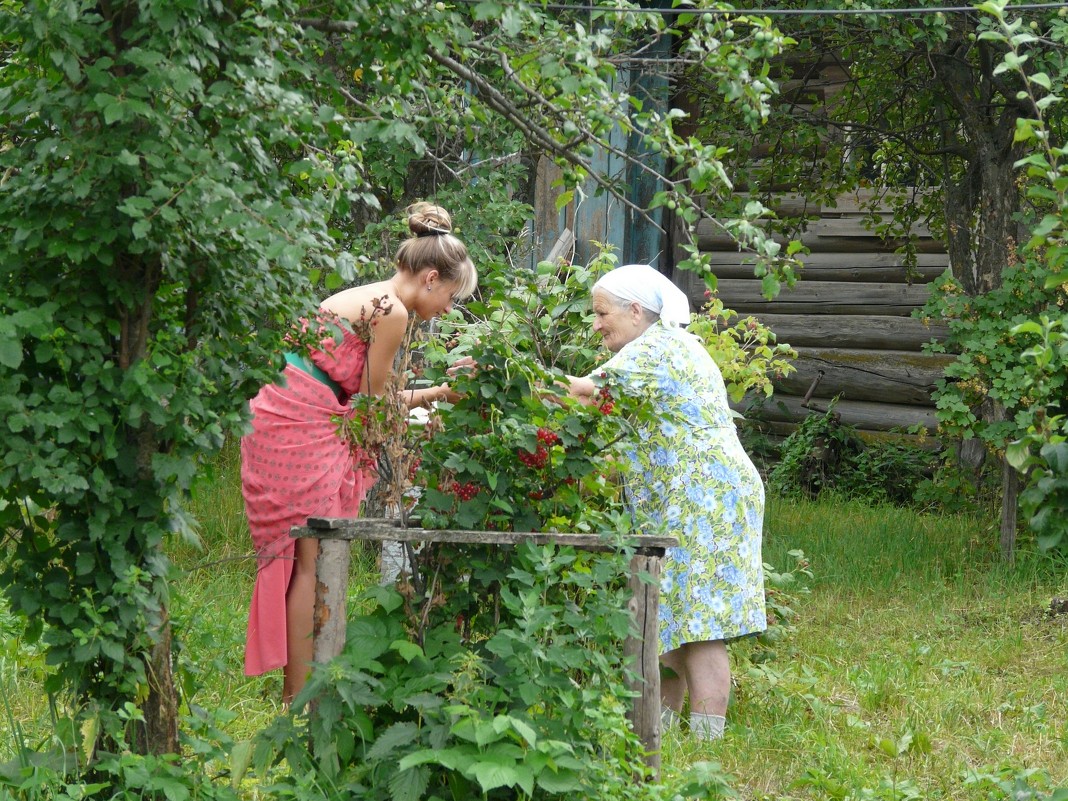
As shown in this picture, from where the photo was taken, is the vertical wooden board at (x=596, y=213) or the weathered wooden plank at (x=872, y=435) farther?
the weathered wooden plank at (x=872, y=435)

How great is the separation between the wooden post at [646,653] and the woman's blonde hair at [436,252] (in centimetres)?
136

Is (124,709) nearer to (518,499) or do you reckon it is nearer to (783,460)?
(518,499)

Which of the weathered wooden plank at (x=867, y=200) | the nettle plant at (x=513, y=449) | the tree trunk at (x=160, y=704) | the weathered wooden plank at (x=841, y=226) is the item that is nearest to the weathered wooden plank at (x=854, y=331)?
the weathered wooden plank at (x=841, y=226)

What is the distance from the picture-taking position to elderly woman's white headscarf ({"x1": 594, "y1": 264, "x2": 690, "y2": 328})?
417cm

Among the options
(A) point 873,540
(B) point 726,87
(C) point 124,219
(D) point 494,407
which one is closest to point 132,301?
(C) point 124,219

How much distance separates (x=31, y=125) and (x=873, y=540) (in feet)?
19.1

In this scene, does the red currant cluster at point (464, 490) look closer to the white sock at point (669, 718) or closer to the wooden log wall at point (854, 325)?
the white sock at point (669, 718)

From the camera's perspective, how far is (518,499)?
3209mm

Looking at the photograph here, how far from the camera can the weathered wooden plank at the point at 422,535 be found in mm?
3021

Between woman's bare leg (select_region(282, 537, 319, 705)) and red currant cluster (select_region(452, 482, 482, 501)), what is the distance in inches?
51.0

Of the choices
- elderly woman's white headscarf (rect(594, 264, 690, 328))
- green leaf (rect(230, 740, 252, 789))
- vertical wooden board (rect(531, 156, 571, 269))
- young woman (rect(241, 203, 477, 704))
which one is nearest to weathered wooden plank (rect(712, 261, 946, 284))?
vertical wooden board (rect(531, 156, 571, 269))

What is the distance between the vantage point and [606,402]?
329cm

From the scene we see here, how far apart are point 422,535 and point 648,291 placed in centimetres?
156

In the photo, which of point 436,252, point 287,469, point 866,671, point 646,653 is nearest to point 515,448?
point 646,653
